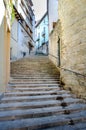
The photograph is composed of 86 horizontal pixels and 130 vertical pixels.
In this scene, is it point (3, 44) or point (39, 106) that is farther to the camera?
point (3, 44)

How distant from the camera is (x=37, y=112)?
13.8ft

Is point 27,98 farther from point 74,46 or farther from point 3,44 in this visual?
point 74,46

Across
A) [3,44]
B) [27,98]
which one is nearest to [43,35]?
[3,44]

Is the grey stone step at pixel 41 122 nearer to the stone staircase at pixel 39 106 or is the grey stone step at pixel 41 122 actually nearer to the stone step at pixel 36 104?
the stone staircase at pixel 39 106

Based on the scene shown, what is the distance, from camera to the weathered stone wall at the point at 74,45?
17.1 ft

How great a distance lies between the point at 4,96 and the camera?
5227mm

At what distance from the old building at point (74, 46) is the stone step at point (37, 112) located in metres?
0.81

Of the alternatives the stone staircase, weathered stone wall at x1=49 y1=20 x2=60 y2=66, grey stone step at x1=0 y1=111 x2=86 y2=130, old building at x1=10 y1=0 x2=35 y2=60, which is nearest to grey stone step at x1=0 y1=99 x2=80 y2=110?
the stone staircase

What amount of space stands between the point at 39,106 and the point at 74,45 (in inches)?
98.7

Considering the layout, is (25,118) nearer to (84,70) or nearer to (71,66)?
(84,70)

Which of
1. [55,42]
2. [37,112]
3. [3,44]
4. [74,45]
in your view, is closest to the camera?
[37,112]

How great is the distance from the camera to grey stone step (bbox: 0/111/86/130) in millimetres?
3529

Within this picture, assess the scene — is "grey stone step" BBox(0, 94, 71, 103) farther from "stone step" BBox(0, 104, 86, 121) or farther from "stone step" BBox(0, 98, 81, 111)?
"stone step" BBox(0, 104, 86, 121)

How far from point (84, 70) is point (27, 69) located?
3922 millimetres
